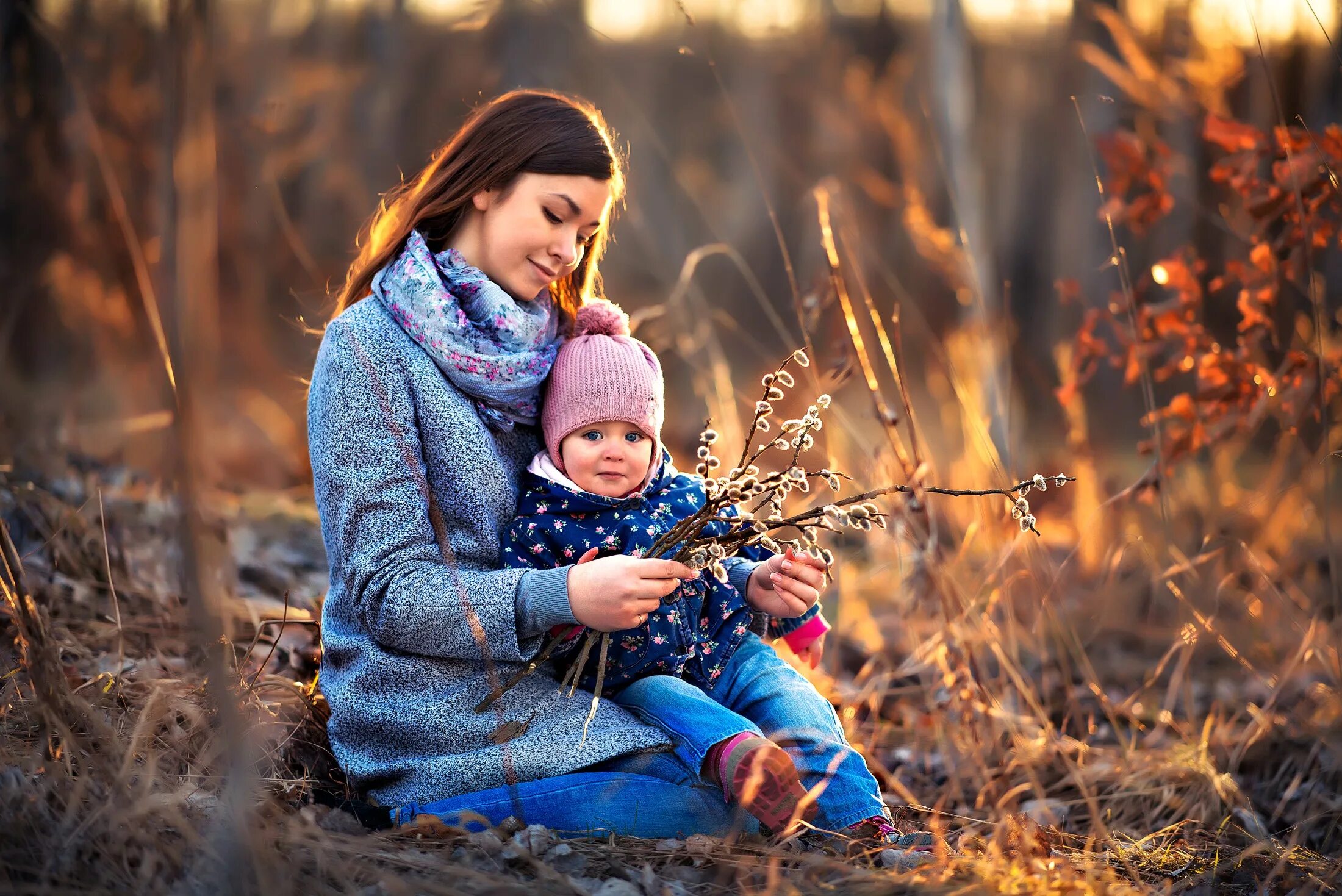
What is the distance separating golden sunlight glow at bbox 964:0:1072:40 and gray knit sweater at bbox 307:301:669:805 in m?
4.92

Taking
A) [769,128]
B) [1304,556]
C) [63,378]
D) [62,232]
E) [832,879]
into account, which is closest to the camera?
[832,879]

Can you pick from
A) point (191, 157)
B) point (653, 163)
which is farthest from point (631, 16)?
point (191, 157)

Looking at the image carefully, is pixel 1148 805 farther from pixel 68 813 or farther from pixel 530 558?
pixel 68 813

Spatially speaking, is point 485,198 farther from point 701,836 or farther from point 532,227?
point 701,836

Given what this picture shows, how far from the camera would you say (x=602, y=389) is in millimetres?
2061

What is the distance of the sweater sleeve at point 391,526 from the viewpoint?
189cm

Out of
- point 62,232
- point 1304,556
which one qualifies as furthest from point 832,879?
point 62,232

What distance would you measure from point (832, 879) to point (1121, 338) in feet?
5.86

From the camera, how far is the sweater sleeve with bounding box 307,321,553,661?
6.20 feet

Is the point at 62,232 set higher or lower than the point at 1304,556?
higher

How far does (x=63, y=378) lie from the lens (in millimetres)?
6547

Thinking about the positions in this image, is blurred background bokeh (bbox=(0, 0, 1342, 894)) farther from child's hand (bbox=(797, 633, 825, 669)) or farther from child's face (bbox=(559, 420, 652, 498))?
child's hand (bbox=(797, 633, 825, 669))

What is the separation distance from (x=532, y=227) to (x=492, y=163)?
0.16 meters

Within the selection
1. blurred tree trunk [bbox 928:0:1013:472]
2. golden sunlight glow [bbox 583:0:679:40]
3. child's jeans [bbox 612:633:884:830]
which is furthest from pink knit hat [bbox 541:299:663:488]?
blurred tree trunk [bbox 928:0:1013:472]
